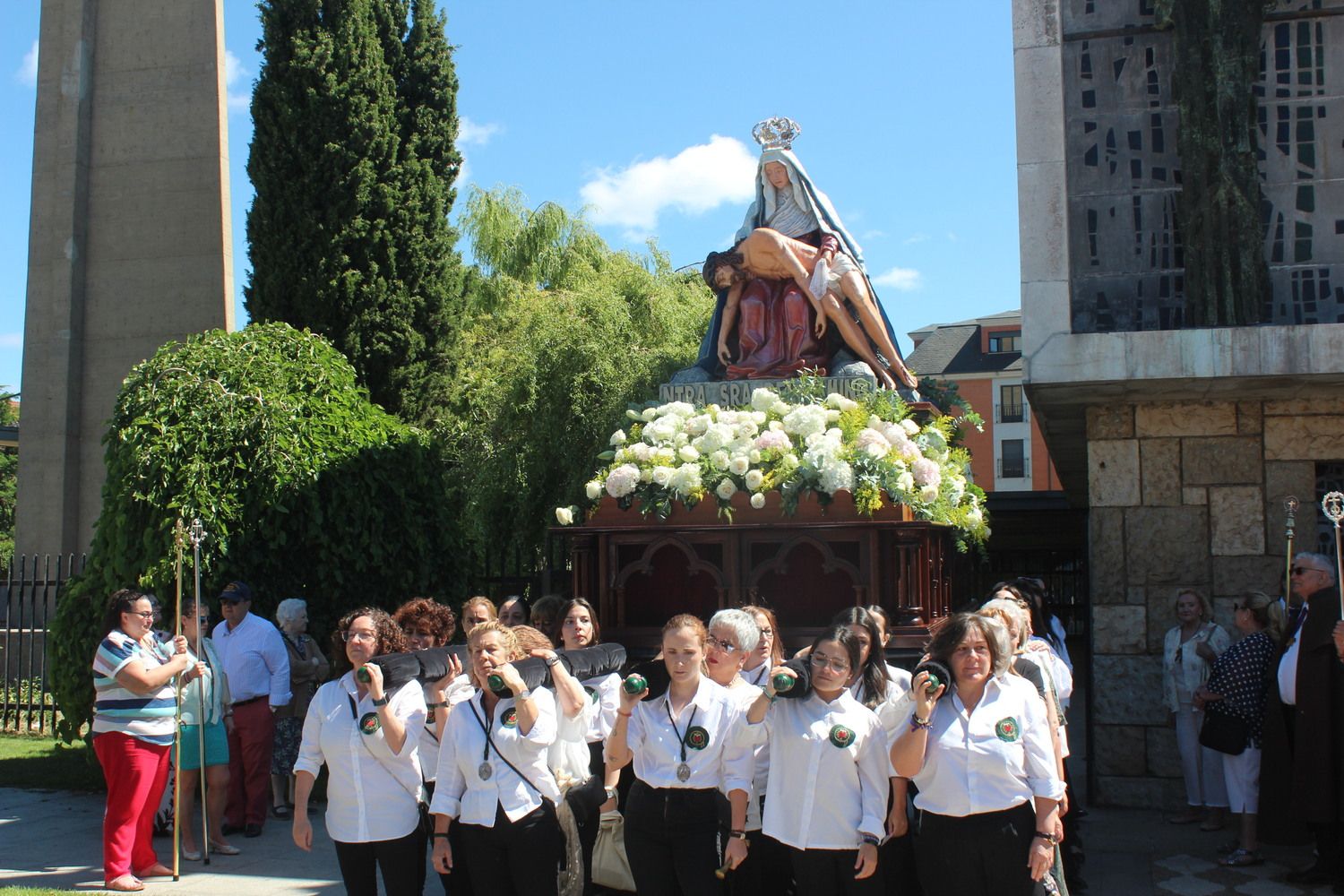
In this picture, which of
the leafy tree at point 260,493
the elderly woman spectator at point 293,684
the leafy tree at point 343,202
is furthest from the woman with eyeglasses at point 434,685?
the leafy tree at point 343,202

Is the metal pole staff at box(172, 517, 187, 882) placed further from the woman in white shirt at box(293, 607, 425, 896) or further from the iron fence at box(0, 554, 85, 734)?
the iron fence at box(0, 554, 85, 734)

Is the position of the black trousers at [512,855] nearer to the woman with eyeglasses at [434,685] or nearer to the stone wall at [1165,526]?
the woman with eyeglasses at [434,685]

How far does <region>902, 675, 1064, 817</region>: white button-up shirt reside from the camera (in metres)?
4.33

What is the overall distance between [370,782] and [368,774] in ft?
0.10

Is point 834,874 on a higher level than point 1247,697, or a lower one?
lower

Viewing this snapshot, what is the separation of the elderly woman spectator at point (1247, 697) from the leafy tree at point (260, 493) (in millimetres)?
5644

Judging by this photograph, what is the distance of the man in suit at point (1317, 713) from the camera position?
641 cm

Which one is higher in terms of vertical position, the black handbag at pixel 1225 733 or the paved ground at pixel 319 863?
the black handbag at pixel 1225 733

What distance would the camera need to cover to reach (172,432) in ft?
29.8

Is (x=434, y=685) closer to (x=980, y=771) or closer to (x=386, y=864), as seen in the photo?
(x=386, y=864)

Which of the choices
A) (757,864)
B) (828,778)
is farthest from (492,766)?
(828,778)

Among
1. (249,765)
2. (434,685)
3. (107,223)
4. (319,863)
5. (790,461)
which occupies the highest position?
(107,223)

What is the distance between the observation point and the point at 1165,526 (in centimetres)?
868

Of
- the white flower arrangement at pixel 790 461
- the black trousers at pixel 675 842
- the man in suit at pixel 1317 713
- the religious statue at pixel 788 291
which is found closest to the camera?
the black trousers at pixel 675 842
